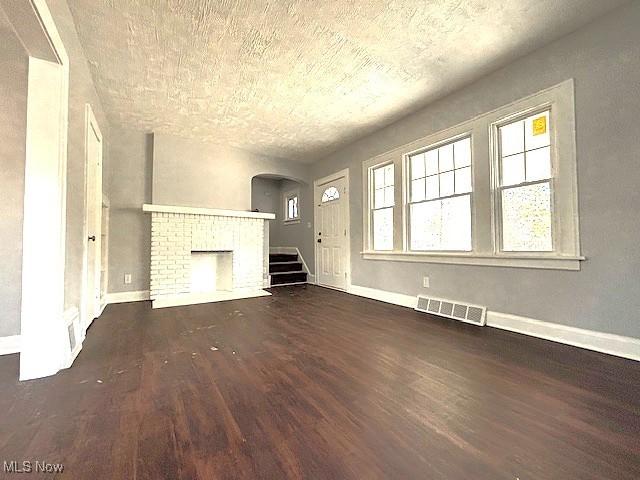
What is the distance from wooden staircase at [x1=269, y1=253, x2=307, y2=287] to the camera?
5731mm

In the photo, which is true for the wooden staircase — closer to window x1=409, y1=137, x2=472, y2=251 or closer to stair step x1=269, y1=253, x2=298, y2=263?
stair step x1=269, y1=253, x2=298, y2=263

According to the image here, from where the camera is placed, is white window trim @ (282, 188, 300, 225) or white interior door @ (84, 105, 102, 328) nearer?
white interior door @ (84, 105, 102, 328)

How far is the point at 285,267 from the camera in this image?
6168 mm

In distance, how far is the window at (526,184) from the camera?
2506mm

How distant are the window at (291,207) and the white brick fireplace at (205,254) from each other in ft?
5.58

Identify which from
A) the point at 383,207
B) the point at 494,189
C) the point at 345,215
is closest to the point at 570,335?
the point at 494,189

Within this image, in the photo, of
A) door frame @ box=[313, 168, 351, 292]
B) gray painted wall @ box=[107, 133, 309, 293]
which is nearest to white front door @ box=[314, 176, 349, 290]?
door frame @ box=[313, 168, 351, 292]

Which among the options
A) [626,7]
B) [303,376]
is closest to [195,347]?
[303,376]

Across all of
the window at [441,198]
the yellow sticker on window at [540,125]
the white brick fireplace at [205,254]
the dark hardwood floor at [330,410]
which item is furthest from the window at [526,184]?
the white brick fireplace at [205,254]

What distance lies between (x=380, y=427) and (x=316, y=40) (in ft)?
9.36

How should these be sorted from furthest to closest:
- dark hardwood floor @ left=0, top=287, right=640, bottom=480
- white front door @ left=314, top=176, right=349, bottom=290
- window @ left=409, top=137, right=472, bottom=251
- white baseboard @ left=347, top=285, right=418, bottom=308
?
white front door @ left=314, top=176, right=349, bottom=290 → white baseboard @ left=347, top=285, right=418, bottom=308 → window @ left=409, top=137, right=472, bottom=251 → dark hardwood floor @ left=0, top=287, right=640, bottom=480

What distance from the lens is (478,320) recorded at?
2869 millimetres

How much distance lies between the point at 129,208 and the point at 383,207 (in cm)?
400

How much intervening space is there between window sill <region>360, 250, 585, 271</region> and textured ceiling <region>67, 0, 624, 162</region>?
1910mm
